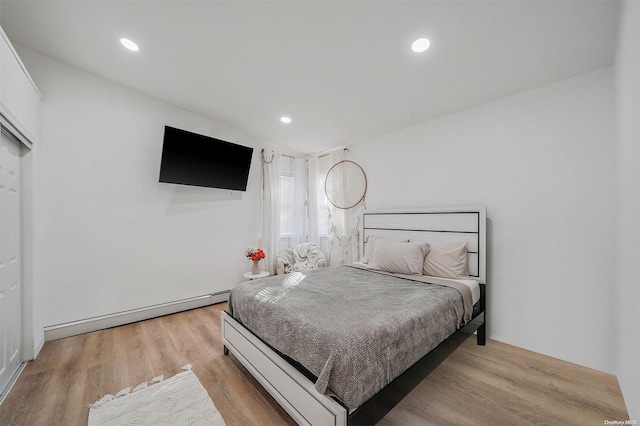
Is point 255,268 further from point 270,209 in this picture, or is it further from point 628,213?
point 628,213

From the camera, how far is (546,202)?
91.7 inches

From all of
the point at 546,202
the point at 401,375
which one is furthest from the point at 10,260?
the point at 546,202

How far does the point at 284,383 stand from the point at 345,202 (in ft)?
10.0

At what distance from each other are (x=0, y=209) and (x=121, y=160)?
1.27m

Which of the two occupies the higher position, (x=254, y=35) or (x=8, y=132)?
(x=254, y=35)

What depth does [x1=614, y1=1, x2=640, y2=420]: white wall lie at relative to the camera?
1.25 m

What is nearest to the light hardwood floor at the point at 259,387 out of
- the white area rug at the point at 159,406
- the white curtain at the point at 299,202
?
the white area rug at the point at 159,406

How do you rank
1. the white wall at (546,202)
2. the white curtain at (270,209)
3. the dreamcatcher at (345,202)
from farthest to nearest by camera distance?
the white curtain at (270,209)
the dreamcatcher at (345,202)
the white wall at (546,202)

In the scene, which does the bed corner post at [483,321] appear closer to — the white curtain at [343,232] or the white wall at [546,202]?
the white wall at [546,202]

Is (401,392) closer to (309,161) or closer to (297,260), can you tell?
(297,260)

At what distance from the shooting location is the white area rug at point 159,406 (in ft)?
4.86

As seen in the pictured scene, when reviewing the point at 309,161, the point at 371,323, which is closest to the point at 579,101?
the point at 371,323

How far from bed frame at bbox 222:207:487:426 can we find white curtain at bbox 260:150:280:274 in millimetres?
1873

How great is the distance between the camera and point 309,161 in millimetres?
4953
